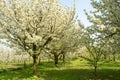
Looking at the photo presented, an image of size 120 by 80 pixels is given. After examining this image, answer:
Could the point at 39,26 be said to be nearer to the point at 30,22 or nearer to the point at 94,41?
the point at 30,22

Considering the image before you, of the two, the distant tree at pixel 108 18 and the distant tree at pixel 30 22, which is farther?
the distant tree at pixel 30 22

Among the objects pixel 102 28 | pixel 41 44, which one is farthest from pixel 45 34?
pixel 102 28

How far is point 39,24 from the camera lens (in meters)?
35.5

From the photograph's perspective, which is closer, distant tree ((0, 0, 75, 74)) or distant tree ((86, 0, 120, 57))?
distant tree ((86, 0, 120, 57))

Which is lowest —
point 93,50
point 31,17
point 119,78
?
point 119,78

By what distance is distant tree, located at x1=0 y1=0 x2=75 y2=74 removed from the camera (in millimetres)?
34500

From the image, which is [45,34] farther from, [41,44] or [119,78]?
[119,78]

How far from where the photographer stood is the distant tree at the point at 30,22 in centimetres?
3450

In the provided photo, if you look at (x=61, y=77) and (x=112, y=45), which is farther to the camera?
(x=61, y=77)

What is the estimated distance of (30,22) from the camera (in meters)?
34.8

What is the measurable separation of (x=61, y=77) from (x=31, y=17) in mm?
9356

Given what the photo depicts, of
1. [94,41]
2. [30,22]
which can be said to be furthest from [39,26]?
[94,41]

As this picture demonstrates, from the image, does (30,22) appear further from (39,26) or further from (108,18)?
(108,18)

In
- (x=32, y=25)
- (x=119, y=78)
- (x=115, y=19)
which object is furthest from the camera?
(x=32, y=25)
